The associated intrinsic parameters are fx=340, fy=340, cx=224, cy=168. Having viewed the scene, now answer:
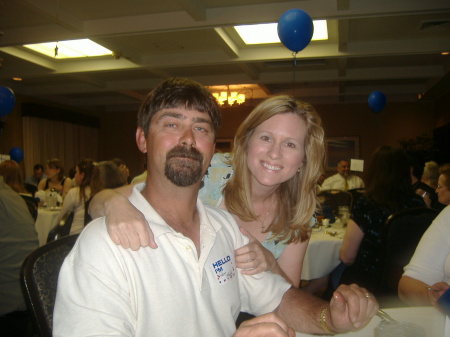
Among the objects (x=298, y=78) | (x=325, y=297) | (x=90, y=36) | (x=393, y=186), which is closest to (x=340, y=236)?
(x=325, y=297)

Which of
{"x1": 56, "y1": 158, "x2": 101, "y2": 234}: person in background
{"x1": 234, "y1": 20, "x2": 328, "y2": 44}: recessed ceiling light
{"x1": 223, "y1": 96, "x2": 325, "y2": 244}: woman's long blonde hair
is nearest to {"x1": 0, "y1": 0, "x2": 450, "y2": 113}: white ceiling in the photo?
{"x1": 234, "y1": 20, "x2": 328, "y2": 44}: recessed ceiling light

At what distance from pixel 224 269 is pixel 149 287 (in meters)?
0.32

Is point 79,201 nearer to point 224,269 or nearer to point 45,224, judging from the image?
point 45,224

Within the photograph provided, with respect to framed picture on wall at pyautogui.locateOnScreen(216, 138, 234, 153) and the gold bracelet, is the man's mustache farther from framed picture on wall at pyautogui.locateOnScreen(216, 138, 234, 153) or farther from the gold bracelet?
framed picture on wall at pyautogui.locateOnScreen(216, 138, 234, 153)

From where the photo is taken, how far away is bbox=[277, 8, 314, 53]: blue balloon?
4.05 m

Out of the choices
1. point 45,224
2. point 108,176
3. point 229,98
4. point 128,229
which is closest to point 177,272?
point 128,229

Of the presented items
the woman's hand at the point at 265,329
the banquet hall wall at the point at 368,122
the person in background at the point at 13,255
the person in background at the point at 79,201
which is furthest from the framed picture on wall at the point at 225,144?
the woman's hand at the point at 265,329

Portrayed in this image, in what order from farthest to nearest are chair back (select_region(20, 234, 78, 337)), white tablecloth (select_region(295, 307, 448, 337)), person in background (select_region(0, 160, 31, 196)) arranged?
person in background (select_region(0, 160, 31, 196)) < white tablecloth (select_region(295, 307, 448, 337)) < chair back (select_region(20, 234, 78, 337))

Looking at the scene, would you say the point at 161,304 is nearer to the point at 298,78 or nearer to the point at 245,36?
the point at 245,36

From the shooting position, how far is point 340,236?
3449mm

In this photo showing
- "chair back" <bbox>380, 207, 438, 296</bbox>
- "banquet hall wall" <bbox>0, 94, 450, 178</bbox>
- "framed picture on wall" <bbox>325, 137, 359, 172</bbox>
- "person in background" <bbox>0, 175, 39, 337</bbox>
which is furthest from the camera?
"framed picture on wall" <bbox>325, 137, 359, 172</bbox>

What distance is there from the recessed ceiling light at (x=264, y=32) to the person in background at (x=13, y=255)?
4.77m

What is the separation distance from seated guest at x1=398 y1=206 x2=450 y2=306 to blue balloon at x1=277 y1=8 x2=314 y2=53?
2989mm

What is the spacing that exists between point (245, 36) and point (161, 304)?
6047 millimetres
